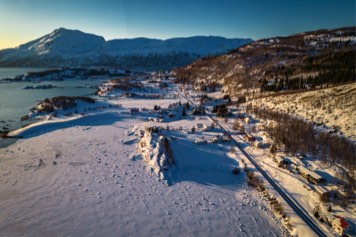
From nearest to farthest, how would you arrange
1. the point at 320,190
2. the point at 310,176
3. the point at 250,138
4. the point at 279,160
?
the point at 320,190
the point at 310,176
the point at 279,160
the point at 250,138

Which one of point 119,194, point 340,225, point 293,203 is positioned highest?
point 119,194

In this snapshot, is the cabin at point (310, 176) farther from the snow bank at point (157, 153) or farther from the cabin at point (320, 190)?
the snow bank at point (157, 153)

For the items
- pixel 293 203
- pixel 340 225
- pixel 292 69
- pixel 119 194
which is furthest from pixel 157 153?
pixel 292 69

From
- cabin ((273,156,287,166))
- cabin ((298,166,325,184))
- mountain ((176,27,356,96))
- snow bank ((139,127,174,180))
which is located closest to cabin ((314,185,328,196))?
cabin ((298,166,325,184))

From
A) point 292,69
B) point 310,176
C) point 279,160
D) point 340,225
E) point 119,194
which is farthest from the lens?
point 292,69

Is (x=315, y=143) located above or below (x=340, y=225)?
above

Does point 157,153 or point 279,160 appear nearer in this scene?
point 279,160

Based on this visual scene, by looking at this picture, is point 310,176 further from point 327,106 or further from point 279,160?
point 327,106
